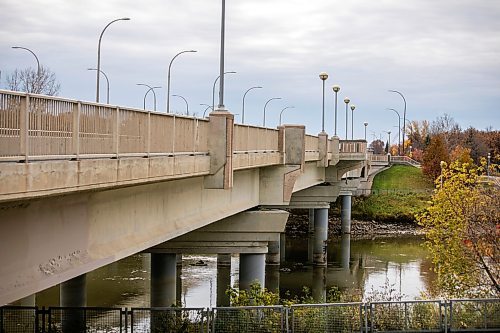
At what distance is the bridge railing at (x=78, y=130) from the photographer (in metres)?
10.4

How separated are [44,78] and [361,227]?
33.1 m

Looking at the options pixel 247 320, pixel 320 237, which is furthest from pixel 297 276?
pixel 247 320

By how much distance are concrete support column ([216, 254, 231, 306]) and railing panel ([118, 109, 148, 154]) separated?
1833 centimetres

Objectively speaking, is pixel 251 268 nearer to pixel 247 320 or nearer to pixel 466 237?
pixel 466 237

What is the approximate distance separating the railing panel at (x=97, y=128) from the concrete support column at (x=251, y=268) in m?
15.5

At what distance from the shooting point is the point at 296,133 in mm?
30156

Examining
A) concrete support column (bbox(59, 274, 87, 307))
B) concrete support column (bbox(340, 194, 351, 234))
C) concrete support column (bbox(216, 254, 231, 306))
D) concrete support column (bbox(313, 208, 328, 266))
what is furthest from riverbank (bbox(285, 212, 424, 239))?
concrete support column (bbox(59, 274, 87, 307))

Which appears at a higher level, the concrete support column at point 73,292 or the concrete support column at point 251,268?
the concrete support column at point 251,268

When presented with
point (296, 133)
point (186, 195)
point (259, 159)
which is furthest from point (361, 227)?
point (186, 195)

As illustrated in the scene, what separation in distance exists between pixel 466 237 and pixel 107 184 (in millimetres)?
16598

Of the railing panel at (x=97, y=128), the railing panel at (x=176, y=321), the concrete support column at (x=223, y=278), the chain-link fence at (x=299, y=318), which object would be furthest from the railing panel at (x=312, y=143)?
the railing panel at (x=97, y=128)

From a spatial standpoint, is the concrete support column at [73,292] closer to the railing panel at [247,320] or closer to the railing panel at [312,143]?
the railing panel at [247,320]

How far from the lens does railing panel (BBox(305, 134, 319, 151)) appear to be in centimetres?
3641

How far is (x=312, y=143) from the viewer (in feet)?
128
